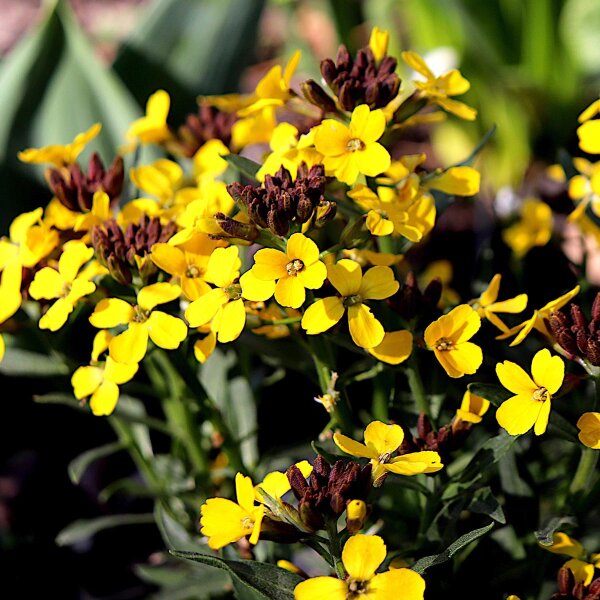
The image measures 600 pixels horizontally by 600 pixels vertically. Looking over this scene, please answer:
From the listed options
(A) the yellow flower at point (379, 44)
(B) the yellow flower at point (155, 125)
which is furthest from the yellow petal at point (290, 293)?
(B) the yellow flower at point (155, 125)

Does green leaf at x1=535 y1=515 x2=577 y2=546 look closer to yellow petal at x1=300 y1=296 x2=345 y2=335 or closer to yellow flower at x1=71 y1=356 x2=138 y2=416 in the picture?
yellow petal at x1=300 y1=296 x2=345 y2=335

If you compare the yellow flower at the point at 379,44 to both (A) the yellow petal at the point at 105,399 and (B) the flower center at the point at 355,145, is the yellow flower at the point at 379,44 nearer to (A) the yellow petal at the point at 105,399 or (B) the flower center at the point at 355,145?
(B) the flower center at the point at 355,145

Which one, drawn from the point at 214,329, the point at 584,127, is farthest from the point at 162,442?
the point at 584,127

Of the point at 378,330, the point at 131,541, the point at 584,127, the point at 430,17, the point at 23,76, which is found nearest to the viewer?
the point at 378,330

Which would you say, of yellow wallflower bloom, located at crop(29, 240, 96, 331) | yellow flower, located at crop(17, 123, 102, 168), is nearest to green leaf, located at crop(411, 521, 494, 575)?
yellow wallflower bloom, located at crop(29, 240, 96, 331)

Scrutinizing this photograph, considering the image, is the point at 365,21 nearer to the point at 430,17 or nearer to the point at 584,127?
the point at 430,17

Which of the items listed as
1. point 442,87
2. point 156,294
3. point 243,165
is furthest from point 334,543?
point 442,87

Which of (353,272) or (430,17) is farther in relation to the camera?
(430,17)
